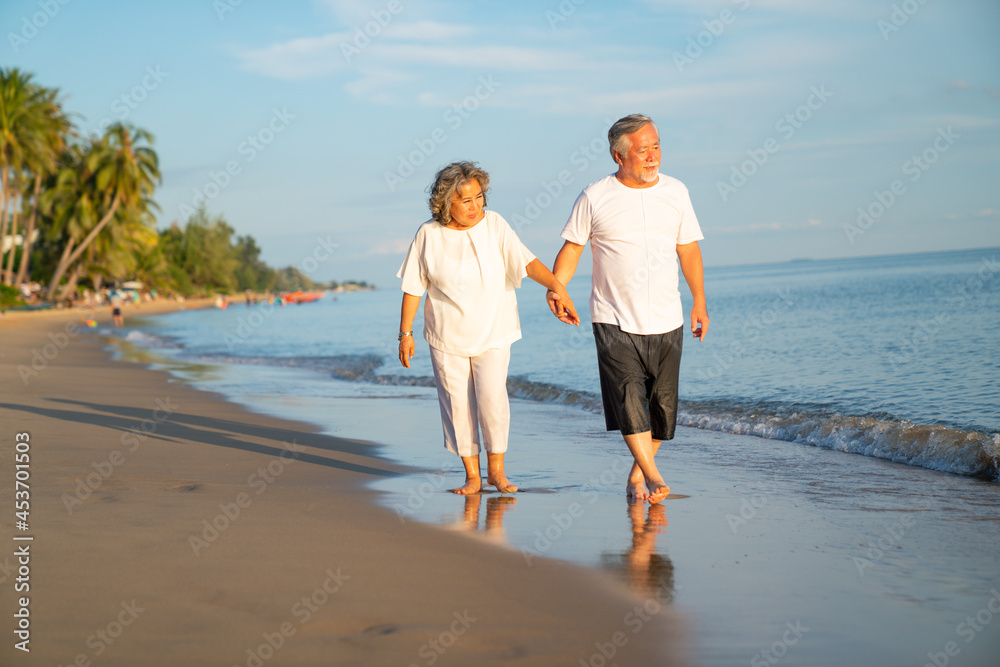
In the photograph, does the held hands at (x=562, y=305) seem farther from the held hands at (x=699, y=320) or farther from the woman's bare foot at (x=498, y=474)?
the woman's bare foot at (x=498, y=474)

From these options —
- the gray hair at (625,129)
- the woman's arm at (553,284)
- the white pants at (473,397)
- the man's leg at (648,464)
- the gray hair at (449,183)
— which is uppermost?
the gray hair at (625,129)

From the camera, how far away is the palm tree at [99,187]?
5166 cm

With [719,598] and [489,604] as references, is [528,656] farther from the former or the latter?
[719,598]

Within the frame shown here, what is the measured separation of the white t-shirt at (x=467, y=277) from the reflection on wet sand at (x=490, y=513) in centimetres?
82

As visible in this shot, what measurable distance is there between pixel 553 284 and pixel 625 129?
0.88m

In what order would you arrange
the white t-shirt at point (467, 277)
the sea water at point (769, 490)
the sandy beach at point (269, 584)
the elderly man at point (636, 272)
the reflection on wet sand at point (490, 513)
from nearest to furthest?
1. the sandy beach at point (269, 584)
2. the sea water at point (769, 490)
3. the reflection on wet sand at point (490, 513)
4. the elderly man at point (636, 272)
5. the white t-shirt at point (467, 277)

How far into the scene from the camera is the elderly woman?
4367mm

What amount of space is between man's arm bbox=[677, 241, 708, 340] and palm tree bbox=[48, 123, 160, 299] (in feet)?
177

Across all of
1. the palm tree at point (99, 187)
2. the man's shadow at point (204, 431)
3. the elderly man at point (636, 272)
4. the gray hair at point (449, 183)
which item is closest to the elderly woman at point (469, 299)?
the gray hair at point (449, 183)

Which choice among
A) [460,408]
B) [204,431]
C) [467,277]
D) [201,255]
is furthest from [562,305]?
[201,255]

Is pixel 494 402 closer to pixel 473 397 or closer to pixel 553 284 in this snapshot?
pixel 473 397

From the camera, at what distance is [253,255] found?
147 meters

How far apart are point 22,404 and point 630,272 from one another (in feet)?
23.4

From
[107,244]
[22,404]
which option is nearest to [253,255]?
[107,244]
